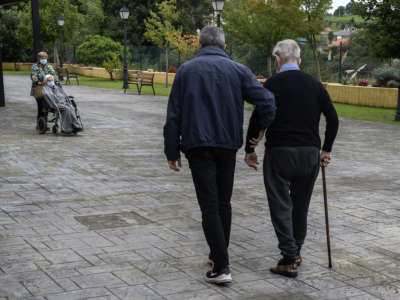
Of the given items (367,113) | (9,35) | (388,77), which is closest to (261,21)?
(388,77)

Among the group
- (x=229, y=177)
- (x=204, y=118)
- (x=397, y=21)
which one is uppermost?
(x=397, y=21)

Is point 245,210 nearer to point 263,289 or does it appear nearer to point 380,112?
point 263,289

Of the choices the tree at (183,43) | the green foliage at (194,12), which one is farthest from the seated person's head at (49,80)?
the green foliage at (194,12)

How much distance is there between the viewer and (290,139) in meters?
4.22

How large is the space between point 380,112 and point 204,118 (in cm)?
1598

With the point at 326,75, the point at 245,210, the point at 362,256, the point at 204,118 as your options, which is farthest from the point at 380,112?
the point at 204,118

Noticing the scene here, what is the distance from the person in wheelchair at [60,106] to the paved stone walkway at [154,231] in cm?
143

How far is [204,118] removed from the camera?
160 inches

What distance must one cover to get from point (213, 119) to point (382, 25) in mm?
12926

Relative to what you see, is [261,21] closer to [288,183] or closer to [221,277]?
[288,183]

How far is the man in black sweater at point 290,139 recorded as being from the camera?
4215 millimetres

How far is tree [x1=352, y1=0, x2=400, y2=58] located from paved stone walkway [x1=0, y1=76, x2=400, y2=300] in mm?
5652

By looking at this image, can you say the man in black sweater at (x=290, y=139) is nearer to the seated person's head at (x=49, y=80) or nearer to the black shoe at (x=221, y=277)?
the black shoe at (x=221, y=277)

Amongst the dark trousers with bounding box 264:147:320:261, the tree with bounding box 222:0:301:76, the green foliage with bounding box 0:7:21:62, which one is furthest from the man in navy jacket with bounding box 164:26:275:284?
the green foliage with bounding box 0:7:21:62
